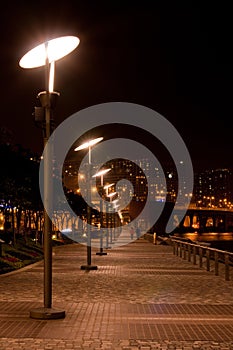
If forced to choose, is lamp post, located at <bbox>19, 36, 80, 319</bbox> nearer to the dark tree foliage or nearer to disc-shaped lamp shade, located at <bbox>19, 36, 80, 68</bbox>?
disc-shaped lamp shade, located at <bbox>19, 36, 80, 68</bbox>

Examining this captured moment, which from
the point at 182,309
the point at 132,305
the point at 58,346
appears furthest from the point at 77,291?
the point at 58,346

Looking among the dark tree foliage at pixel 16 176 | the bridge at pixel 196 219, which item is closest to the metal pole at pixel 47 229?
the dark tree foliage at pixel 16 176

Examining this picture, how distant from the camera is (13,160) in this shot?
31500 mm

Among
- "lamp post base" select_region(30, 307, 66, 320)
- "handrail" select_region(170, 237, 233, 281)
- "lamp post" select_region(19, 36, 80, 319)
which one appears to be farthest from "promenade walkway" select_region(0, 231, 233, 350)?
"handrail" select_region(170, 237, 233, 281)

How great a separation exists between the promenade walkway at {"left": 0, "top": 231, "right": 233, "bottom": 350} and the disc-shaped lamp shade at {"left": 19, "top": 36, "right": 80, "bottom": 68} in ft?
14.0

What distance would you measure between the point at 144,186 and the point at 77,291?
583ft

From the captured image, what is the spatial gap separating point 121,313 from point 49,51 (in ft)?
15.4

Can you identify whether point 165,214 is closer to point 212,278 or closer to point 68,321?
point 212,278

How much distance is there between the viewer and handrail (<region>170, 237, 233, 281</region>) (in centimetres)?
1938

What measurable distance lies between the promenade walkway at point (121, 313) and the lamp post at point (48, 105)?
0.37m

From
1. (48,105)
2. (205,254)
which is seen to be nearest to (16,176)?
(205,254)

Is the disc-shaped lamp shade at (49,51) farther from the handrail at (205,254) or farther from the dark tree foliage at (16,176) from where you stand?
the dark tree foliage at (16,176)

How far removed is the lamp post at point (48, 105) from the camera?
10516 mm

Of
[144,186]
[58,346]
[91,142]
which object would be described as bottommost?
[58,346]
